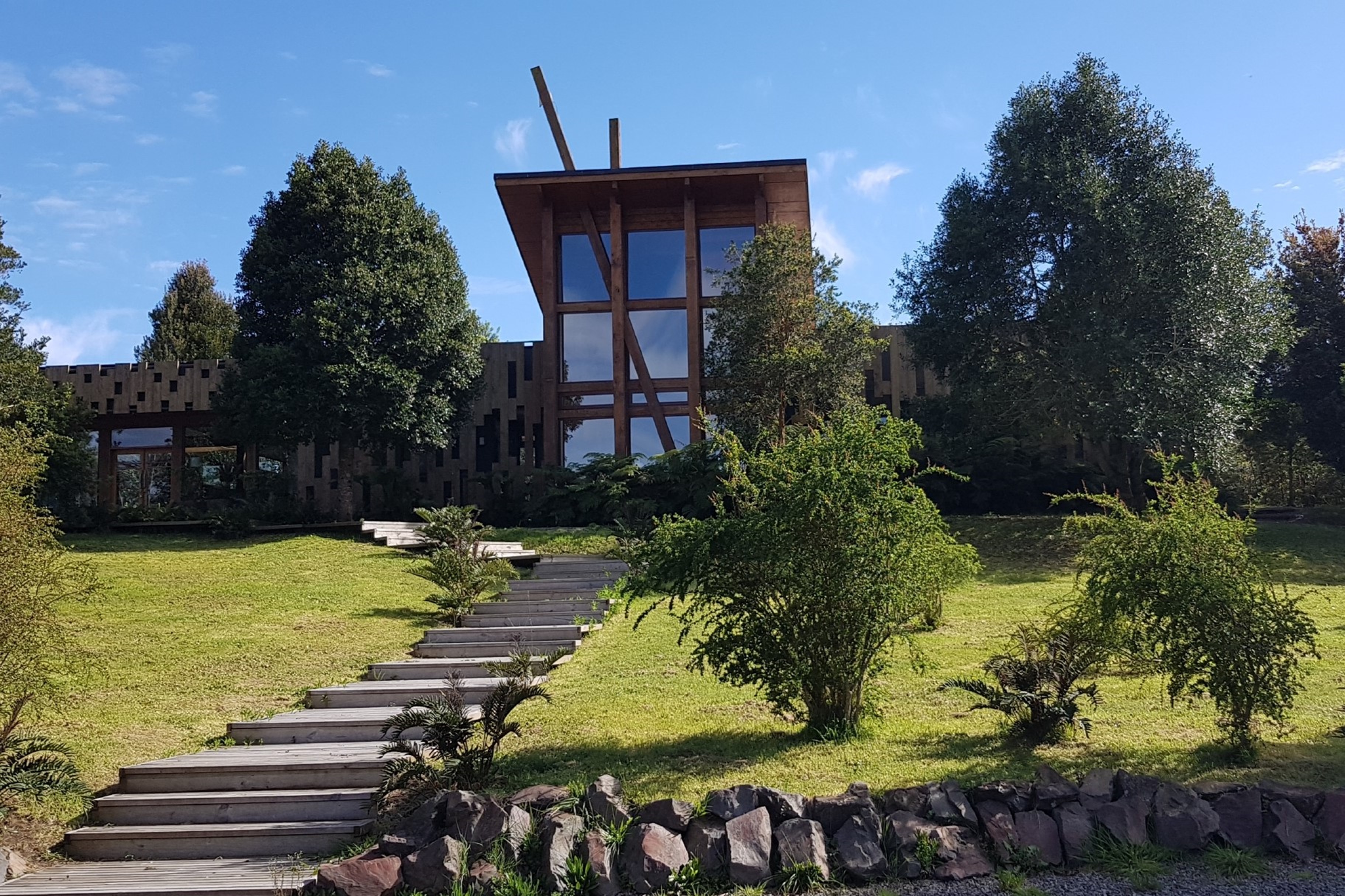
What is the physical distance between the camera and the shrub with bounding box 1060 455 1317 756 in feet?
19.1

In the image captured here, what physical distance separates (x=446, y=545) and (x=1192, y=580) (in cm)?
911

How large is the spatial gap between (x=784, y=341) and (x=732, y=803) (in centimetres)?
1419

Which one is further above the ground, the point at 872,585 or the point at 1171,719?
the point at 872,585

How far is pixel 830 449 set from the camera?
661 cm

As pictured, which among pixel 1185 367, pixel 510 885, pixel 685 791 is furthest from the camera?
pixel 1185 367

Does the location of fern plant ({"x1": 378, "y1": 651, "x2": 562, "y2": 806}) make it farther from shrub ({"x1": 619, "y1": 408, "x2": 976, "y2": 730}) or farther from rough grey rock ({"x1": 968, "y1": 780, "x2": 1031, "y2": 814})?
rough grey rock ({"x1": 968, "y1": 780, "x2": 1031, "y2": 814})

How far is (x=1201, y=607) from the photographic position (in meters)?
5.87

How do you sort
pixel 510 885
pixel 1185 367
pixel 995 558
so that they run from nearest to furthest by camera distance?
pixel 510 885
pixel 995 558
pixel 1185 367

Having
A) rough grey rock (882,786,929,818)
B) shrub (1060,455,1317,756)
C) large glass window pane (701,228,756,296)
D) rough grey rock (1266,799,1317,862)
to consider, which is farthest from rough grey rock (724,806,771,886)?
large glass window pane (701,228,756,296)

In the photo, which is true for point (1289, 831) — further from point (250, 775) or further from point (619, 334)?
point (619, 334)

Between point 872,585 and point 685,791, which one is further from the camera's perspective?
point 872,585

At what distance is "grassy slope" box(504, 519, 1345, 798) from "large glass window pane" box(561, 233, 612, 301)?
13.8m

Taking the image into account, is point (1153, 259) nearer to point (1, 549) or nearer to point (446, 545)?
point (446, 545)

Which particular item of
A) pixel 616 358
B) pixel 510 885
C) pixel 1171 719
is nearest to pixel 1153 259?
pixel 616 358
